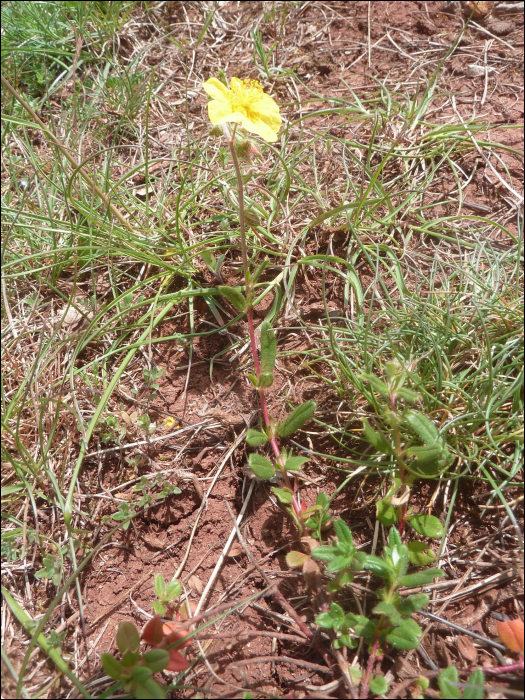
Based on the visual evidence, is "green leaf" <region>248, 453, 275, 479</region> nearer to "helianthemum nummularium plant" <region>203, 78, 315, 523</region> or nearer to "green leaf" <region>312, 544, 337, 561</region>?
"helianthemum nummularium plant" <region>203, 78, 315, 523</region>

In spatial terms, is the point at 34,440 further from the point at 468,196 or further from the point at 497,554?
the point at 468,196

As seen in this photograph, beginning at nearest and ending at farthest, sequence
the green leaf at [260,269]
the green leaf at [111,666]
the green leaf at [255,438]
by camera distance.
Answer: the green leaf at [111,666] → the green leaf at [255,438] → the green leaf at [260,269]

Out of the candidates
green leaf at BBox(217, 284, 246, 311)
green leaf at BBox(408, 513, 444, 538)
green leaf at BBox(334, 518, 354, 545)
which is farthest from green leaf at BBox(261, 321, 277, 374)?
green leaf at BBox(408, 513, 444, 538)

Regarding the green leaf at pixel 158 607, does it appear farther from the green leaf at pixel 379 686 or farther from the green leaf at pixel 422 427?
the green leaf at pixel 422 427

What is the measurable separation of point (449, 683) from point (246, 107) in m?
1.85

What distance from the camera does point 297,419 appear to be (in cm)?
178

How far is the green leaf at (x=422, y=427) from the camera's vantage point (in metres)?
1.61

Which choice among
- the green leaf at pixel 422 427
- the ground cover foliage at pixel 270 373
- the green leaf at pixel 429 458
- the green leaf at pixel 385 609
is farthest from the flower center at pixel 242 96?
the green leaf at pixel 385 609

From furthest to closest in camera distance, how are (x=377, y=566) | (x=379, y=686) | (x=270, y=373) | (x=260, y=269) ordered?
1. (x=260, y=269)
2. (x=270, y=373)
3. (x=377, y=566)
4. (x=379, y=686)

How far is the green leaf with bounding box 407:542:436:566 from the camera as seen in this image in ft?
5.24

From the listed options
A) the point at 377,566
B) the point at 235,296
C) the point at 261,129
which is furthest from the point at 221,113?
the point at 377,566

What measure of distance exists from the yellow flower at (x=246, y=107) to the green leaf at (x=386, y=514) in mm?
1229

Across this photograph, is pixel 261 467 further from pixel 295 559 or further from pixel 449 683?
pixel 449 683

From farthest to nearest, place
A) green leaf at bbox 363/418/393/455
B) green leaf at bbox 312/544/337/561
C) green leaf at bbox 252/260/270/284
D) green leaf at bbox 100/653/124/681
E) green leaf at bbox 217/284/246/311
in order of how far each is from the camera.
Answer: green leaf at bbox 252/260/270/284
green leaf at bbox 217/284/246/311
green leaf at bbox 363/418/393/455
green leaf at bbox 312/544/337/561
green leaf at bbox 100/653/124/681
